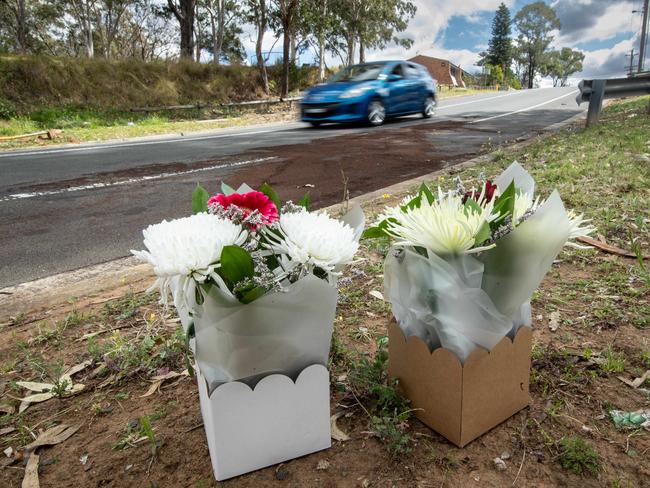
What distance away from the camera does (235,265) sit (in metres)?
1.23

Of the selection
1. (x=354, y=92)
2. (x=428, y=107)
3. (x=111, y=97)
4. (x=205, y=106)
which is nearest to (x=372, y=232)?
(x=354, y=92)

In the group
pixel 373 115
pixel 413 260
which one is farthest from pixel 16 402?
pixel 373 115

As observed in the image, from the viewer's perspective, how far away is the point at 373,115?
12305mm

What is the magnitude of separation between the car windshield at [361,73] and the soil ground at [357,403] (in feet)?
36.0

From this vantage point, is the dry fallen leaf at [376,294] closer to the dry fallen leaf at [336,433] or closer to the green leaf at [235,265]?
the dry fallen leaf at [336,433]

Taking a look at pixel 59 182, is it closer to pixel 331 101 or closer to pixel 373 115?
pixel 331 101

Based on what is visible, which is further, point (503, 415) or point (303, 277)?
point (503, 415)

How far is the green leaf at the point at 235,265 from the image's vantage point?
1211mm

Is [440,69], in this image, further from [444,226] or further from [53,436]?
[53,436]

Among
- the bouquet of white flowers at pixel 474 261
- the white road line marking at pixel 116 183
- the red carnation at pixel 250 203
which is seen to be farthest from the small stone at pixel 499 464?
the white road line marking at pixel 116 183

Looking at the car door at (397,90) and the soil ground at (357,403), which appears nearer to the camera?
the soil ground at (357,403)

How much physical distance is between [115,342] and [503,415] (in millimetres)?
1616

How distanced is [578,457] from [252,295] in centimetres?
106

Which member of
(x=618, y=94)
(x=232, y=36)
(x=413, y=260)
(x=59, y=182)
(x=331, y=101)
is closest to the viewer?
(x=413, y=260)
